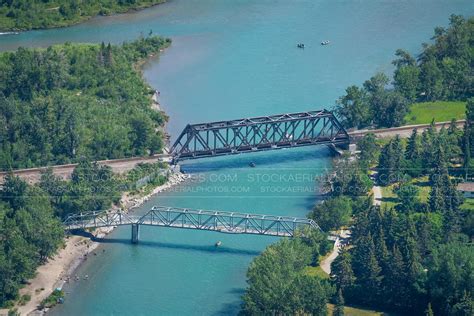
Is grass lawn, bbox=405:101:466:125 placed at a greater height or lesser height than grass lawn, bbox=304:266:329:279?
greater

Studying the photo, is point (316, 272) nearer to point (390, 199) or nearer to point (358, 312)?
point (358, 312)

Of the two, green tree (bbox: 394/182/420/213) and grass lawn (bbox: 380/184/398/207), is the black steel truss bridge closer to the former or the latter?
green tree (bbox: 394/182/420/213)

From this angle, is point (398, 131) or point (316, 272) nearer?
point (316, 272)

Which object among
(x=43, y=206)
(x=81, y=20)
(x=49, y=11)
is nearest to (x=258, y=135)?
(x=43, y=206)

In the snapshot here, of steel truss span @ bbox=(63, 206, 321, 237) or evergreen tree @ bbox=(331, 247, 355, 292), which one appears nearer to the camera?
evergreen tree @ bbox=(331, 247, 355, 292)

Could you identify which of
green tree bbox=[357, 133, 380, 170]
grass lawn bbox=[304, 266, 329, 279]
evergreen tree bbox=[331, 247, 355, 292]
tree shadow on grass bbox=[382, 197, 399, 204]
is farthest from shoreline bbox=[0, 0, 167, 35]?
evergreen tree bbox=[331, 247, 355, 292]

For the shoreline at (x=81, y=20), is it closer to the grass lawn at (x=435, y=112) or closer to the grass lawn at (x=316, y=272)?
the grass lawn at (x=435, y=112)

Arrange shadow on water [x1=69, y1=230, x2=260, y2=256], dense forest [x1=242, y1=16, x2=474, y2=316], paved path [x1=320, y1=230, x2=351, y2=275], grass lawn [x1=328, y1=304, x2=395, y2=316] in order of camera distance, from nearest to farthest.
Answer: dense forest [x1=242, y1=16, x2=474, y2=316] → grass lawn [x1=328, y1=304, x2=395, y2=316] → paved path [x1=320, y1=230, x2=351, y2=275] → shadow on water [x1=69, y1=230, x2=260, y2=256]
